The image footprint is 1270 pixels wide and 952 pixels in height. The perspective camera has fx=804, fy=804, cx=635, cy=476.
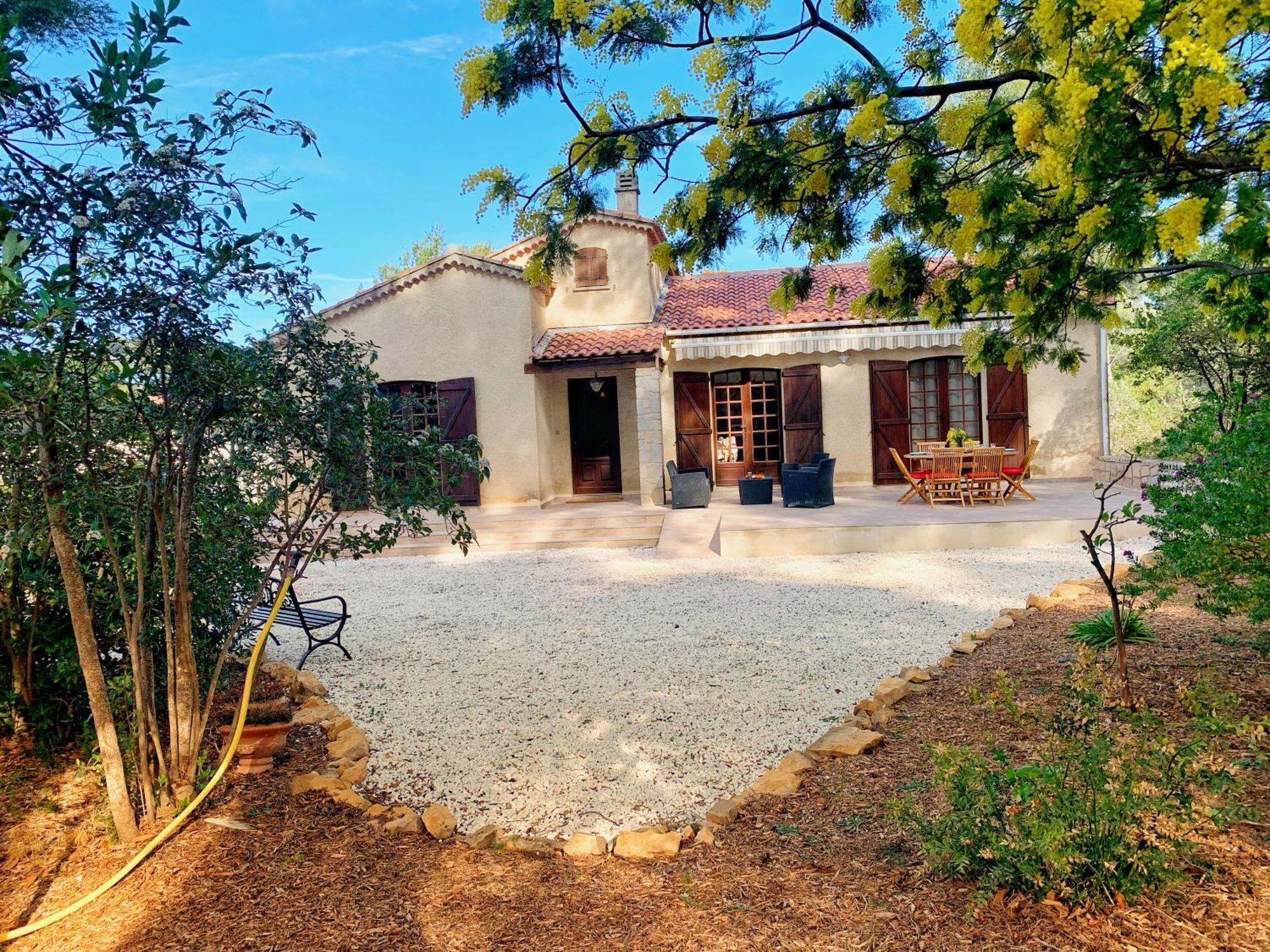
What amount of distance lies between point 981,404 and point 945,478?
186 inches

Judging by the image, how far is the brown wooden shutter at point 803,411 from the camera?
16906 mm

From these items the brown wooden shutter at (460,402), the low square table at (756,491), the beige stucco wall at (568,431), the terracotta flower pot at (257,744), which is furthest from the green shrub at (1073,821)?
the beige stucco wall at (568,431)

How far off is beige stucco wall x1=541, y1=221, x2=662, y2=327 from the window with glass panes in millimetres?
5909

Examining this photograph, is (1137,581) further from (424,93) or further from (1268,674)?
(424,93)

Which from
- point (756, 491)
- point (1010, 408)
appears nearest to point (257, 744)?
point (756, 491)

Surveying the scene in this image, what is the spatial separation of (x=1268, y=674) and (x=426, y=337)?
14589 mm

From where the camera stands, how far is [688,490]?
14344 mm

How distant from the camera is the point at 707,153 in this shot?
15.3 feet

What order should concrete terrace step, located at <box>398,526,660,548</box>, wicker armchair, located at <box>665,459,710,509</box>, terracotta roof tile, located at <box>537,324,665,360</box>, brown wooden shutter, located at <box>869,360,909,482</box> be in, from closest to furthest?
1. concrete terrace step, located at <box>398,526,660,548</box>
2. wicker armchair, located at <box>665,459,710,509</box>
3. terracotta roof tile, located at <box>537,324,665,360</box>
4. brown wooden shutter, located at <box>869,360,909,482</box>

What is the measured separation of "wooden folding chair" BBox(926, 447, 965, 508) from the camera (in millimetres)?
12797

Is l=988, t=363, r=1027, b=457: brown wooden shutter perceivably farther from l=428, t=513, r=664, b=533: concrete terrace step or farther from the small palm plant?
the small palm plant

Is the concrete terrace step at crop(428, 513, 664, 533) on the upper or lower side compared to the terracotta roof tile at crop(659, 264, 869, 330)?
lower

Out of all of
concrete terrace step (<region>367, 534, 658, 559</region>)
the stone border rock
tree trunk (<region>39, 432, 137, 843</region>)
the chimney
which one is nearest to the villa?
the chimney

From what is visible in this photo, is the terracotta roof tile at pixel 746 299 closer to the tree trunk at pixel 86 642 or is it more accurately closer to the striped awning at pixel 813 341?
the striped awning at pixel 813 341
